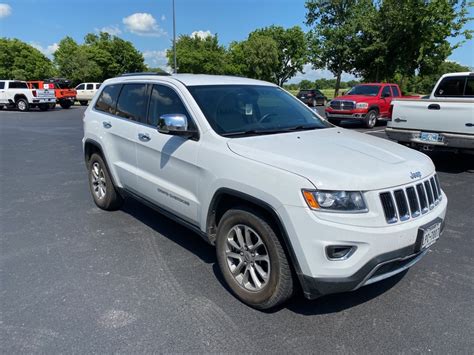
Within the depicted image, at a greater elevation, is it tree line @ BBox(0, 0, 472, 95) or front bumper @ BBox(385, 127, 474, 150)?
tree line @ BBox(0, 0, 472, 95)

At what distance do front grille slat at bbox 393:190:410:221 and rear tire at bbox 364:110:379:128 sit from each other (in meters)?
13.8

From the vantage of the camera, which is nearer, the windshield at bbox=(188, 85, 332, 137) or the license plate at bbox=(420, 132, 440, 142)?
the windshield at bbox=(188, 85, 332, 137)

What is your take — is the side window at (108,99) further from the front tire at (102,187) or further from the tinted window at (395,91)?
the tinted window at (395,91)

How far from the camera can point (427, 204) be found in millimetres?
3023

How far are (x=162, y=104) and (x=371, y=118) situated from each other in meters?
13.5

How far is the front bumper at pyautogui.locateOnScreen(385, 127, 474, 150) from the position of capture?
23.2 feet

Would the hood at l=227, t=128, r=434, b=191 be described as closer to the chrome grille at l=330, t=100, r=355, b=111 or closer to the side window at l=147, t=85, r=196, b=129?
the side window at l=147, t=85, r=196, b=129

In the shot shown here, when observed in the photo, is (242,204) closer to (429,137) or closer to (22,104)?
(429,137)

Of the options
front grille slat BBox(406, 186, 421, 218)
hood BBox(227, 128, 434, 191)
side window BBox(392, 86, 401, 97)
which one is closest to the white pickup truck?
hood BBox(227, 128, 434, 191)

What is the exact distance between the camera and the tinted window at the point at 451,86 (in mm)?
9086

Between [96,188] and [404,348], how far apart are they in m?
4.33

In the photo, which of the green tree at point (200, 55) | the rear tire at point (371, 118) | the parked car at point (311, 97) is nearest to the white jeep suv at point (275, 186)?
the rear tire at point (371, 118)

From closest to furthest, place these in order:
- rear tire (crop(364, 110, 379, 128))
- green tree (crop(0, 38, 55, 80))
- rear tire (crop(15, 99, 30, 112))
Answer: rear tire (crop(364, 110, 379, 128)), rear tire (crop(15, 99, 30, 112)), green tree (crop(0, 38, 55, 80))

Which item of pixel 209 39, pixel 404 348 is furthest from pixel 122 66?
pixel 404 348
